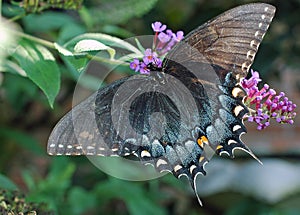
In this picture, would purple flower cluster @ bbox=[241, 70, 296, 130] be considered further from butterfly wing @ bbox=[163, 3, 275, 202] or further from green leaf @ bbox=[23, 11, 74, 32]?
green leaf @ bbox=[23, 11, 74, 32]

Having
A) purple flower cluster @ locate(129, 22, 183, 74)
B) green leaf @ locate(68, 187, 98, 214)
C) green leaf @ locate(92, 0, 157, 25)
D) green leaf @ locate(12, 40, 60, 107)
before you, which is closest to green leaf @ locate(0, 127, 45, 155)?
green leaf @ locate(68, 187, 98, 214)

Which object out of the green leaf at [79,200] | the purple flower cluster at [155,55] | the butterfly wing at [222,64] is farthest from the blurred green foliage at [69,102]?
the butterfly wing at [222,64]

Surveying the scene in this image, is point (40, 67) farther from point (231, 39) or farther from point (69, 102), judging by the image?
point (69, 102)

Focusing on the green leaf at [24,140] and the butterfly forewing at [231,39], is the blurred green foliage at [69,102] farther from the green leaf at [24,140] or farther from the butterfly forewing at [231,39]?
the butterfly forewing at [231,39]

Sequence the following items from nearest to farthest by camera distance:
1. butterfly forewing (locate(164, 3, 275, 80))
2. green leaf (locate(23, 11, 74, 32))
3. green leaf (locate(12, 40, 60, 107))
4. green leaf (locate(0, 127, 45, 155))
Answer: butterfly forewing (locate(164, 3, 275, 80))
green leaf (locate(12, 40, 60, 107))
green leaf (locate(23, 11, 74, 32))
green leaf (locate(0, 127, 45, 155))

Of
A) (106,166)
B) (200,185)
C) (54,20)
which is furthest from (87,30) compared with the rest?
(200,185)
